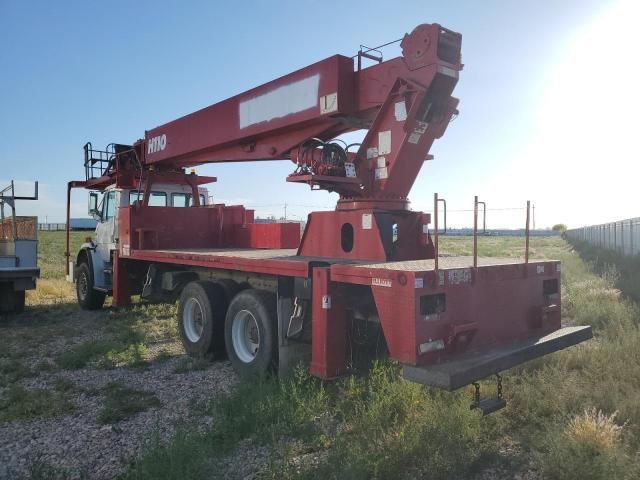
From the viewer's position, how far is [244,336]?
21.7 ft

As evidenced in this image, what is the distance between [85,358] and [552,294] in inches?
240

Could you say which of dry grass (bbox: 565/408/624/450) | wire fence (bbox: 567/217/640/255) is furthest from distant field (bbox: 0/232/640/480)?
wire fence (bbox: 567/217/640/255)

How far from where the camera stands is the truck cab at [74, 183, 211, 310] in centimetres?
1075

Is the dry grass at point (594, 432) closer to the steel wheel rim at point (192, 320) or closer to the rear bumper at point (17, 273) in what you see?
the steel wheel rim at point (192, 320)

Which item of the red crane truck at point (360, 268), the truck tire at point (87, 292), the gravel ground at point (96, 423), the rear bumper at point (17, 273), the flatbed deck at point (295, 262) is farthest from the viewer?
the truck tire at point (87, 292)

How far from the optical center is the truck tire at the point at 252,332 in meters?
5.92

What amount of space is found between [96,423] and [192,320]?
2783mm

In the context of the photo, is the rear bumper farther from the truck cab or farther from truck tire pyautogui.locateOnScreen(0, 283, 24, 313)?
the truck cab

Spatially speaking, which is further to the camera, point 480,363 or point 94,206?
point 94,206

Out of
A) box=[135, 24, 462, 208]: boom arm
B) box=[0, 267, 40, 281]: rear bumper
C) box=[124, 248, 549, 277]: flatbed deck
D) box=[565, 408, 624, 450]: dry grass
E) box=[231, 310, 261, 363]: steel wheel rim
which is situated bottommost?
box=[565, 408, 624, 450]: dry grass

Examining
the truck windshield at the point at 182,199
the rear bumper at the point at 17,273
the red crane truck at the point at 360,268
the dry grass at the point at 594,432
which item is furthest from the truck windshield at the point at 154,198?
the dry grass at the point at 594,432

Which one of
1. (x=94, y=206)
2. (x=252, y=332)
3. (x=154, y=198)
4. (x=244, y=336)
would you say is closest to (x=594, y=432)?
(x=252, y=332)

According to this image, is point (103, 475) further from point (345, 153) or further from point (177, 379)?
point (345, 153)

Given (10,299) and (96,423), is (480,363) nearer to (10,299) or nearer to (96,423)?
(96,423)
